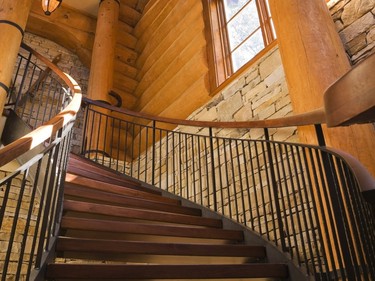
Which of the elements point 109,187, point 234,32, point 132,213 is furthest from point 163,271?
point 234,32

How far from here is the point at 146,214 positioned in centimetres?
255

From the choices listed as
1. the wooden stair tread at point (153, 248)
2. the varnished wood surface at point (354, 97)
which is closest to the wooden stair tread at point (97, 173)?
the wooden stair tread at point (153, 248)

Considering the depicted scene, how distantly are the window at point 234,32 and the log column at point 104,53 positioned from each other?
231 cm

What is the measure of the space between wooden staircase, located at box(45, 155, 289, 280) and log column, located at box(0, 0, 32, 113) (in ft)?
3.59

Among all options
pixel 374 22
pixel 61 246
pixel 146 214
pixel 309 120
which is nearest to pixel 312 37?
pixel 374 22

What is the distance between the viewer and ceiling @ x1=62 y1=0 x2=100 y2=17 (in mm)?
7883

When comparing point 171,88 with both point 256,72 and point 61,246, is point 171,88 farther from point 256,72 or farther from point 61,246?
point 61,246

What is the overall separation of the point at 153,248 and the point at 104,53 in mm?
5491

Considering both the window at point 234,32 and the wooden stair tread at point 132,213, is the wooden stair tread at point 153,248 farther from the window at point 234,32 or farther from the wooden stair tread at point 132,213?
the window at point 234,32

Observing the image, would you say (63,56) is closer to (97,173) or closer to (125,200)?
(97,173)

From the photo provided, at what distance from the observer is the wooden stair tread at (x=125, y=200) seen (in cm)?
257

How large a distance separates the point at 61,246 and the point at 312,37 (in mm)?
2348

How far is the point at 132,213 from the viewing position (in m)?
2.50

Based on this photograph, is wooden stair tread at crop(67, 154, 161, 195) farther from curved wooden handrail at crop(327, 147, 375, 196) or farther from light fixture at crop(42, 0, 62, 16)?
curved wooden handrail at crop(327, 147, 375, 196)
